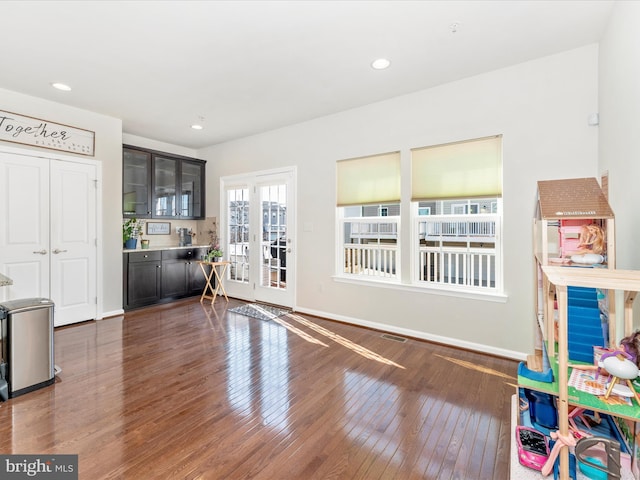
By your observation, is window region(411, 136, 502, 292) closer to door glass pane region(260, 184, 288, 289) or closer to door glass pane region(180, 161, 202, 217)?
door glass pane region(260, 184, 288, 289)

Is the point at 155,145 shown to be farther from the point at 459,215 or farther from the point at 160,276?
the point at 459,215

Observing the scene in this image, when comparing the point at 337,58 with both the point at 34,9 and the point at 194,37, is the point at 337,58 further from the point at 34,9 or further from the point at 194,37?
the point at 34,9

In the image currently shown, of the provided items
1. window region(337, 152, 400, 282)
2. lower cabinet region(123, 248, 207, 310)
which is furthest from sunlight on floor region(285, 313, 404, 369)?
lower cabinet region(123, 248, 207, 310)

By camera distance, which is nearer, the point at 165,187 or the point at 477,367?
the point at 477,367

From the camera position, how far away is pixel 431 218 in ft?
11.7

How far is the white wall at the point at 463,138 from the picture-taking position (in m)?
2.79

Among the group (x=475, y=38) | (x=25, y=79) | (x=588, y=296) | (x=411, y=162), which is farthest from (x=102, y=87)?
(x=588, y=296)

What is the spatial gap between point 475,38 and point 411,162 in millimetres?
1324

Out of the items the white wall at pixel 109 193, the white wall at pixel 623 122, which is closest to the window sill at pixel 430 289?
the white wall at pixel 623 122

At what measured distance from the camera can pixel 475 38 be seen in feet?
8.52

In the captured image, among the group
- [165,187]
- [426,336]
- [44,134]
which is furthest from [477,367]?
[44,134]

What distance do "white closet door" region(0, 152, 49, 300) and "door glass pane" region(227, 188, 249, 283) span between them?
8.51 feet

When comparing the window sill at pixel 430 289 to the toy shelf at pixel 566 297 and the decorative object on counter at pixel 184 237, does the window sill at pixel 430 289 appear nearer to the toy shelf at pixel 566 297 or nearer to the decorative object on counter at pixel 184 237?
the toy shelf at pixel 566 297

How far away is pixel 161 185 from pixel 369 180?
369 cm
